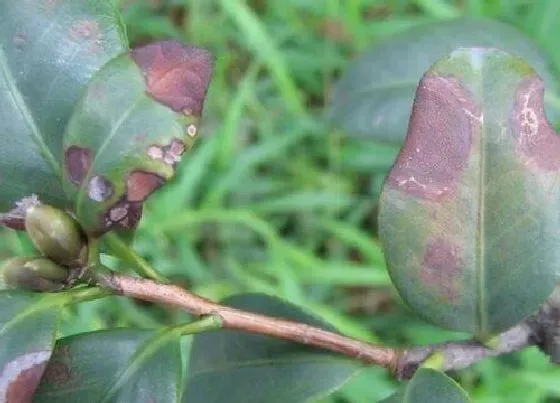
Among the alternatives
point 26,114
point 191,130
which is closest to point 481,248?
point 191,130

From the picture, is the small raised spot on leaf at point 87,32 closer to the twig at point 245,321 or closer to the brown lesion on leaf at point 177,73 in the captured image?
the brown lesion on leaf at point 177,73

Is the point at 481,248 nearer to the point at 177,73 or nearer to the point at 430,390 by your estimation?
the point at 430,390

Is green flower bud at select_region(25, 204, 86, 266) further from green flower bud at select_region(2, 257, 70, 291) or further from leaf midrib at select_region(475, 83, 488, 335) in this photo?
leaf midrib at select_region(475, 83, 488, 335)

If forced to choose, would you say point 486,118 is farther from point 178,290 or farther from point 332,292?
point 332,292

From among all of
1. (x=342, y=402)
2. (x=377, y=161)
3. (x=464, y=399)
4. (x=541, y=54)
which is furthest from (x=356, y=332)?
(x=464, y=399)

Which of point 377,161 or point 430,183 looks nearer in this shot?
point 430,183

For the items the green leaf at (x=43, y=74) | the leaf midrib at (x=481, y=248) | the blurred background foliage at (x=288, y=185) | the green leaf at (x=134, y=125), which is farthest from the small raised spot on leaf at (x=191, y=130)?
the blurred background foliage at (x=288, y=185)
